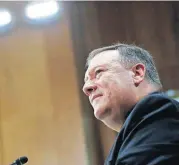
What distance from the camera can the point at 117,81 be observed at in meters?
0.88

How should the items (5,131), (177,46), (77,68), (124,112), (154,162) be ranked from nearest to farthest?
(154,162) → (124,112) → (5,131) → (77,68) → (177,46)

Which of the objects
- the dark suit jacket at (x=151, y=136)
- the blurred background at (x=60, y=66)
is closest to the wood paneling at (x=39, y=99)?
the blurred background at (x=60, y=66)

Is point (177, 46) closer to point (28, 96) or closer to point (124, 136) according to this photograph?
point (28, 96)

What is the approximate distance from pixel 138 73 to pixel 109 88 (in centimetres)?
9

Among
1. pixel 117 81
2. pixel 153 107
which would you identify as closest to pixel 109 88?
pixel 117 81

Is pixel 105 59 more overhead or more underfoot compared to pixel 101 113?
more overhead

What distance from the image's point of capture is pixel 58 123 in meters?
1.47

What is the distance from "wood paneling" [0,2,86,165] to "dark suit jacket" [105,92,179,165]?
72 centimetres

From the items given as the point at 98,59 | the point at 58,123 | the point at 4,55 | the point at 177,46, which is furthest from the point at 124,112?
the point at 177,46

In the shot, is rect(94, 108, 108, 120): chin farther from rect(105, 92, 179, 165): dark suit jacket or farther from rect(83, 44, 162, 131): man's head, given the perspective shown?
rect(105, 92, 179, 165): dark suit jacket

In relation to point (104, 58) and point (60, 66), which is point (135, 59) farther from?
point (60, 66)

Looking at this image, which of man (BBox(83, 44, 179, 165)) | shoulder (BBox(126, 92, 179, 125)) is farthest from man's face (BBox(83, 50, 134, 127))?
shoulder (BBox(126, 92, 179, 125))

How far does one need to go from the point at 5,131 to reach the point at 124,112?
2.27 ft

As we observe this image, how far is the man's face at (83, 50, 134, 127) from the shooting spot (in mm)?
861
